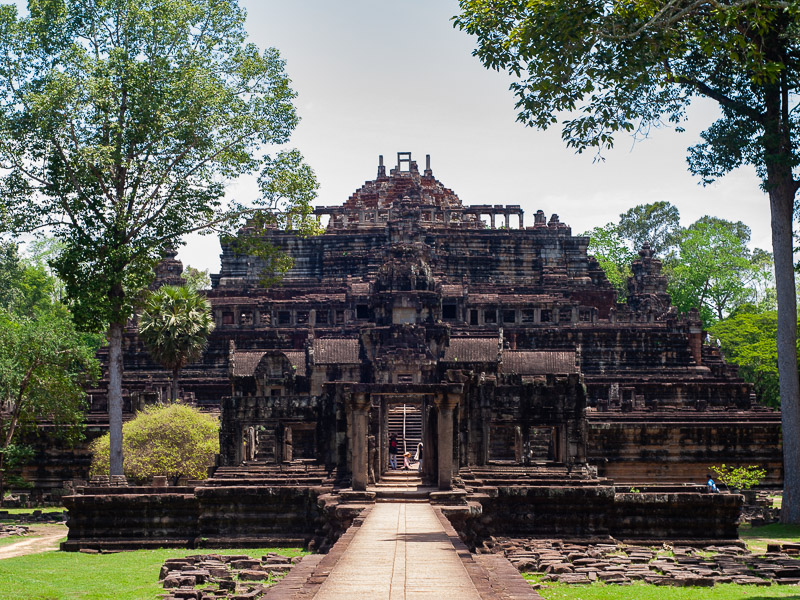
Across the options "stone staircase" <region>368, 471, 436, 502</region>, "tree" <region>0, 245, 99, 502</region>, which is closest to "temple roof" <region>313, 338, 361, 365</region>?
"tree" <region>0, 245, 99, 502</region>

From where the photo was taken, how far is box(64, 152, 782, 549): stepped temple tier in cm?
2366

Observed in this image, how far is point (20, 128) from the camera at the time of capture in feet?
97.5

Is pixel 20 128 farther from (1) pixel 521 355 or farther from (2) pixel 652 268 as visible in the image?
(2) pixel 652 268

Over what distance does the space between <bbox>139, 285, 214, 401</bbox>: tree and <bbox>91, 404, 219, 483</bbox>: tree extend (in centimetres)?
326

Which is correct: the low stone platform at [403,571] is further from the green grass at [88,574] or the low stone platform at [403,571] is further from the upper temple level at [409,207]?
the upper temple level at [409,207]

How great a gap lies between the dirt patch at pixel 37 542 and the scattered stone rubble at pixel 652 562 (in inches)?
429

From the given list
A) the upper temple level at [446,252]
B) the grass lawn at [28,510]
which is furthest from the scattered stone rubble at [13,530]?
the upper temple level at [446,252]

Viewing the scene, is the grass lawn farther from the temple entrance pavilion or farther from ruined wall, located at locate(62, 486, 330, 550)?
the temple entrance pavilion

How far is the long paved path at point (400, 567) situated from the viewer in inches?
468

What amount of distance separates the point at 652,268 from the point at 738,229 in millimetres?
37046

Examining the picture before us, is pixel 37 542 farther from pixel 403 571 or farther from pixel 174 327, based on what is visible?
pixel 403 571

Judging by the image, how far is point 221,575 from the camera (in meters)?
18.4

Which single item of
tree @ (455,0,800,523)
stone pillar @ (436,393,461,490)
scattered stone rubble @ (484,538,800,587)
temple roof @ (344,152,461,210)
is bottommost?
scattered stone rubble @ (484,538,800,587)

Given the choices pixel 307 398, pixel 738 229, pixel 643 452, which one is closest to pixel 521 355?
pixel 643 452
